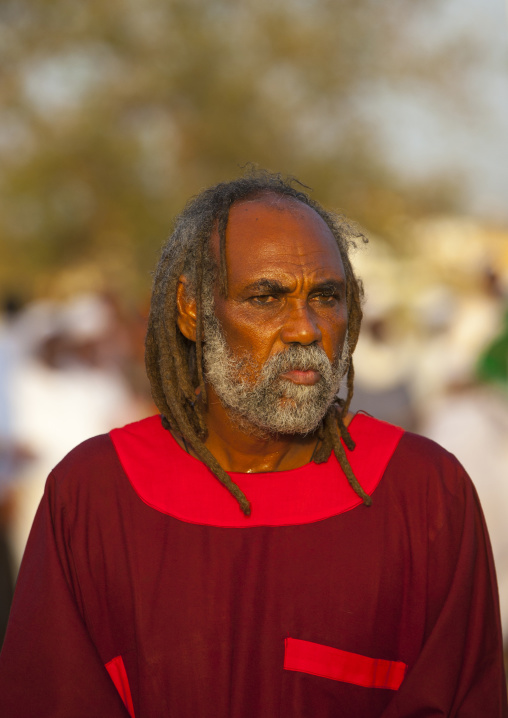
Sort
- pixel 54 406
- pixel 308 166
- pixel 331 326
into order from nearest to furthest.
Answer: pixel 331 326
pixel 54 406
pixel 308 166

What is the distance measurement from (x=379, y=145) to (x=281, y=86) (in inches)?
113

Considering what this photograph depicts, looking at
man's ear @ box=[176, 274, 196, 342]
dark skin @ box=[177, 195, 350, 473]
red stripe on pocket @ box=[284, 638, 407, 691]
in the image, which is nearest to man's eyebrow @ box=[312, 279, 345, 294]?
dark skin @ box=[177, 195, 350, 473]

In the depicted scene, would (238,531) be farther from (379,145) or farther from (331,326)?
(379,145)

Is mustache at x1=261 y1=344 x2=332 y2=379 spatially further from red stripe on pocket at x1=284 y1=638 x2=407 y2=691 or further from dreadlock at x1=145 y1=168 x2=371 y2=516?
red stripe on pocket at x1=284 y1=638 x2=407 y2=691

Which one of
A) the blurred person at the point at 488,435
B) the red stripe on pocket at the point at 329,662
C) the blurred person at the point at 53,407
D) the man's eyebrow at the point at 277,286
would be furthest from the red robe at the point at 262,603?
the blurred person at the point at 488,435

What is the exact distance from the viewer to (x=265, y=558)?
2529mm

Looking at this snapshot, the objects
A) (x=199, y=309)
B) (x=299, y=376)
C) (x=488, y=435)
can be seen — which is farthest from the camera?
(x=488, y=435)

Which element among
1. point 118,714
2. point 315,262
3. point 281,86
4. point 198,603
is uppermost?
point 281,86

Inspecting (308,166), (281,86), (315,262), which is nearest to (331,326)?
(315,262)

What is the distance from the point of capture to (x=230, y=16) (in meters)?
23.8

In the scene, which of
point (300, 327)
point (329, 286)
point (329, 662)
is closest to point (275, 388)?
point (300, 327)

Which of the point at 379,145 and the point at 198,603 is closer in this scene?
the point at 198,603

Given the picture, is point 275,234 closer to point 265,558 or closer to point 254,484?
point 254,484

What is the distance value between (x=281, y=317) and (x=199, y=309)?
0.97 ft
